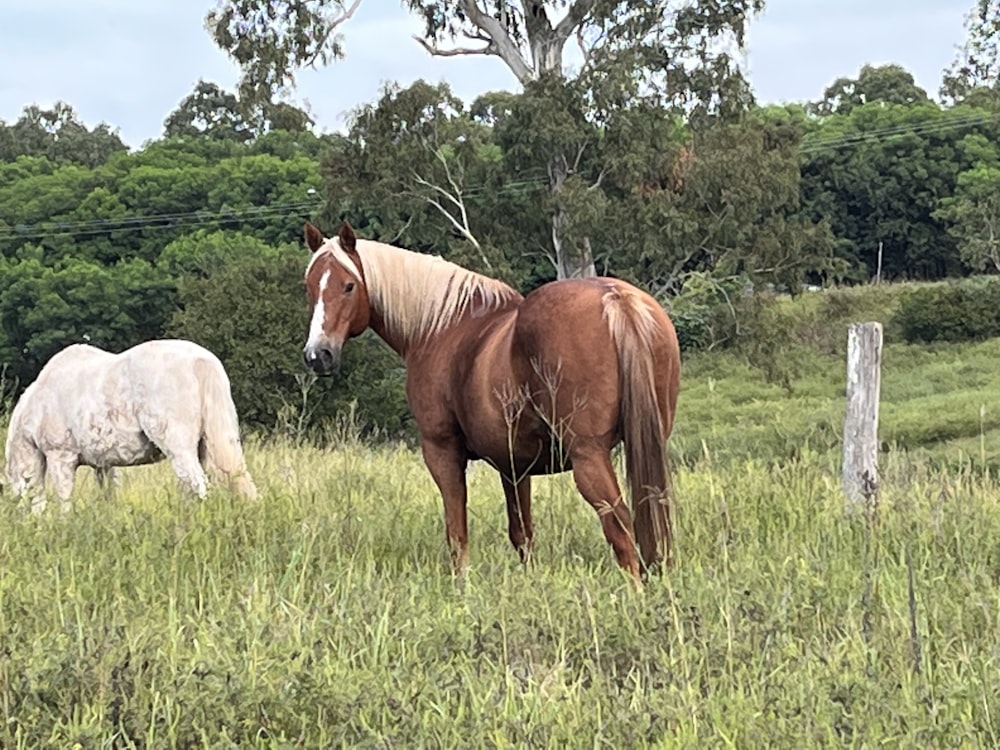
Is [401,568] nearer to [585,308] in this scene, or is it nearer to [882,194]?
[585,308]

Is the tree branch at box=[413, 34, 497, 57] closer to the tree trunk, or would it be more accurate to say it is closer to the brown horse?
the tree trunk

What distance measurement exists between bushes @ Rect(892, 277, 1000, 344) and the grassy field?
3115 centimetres

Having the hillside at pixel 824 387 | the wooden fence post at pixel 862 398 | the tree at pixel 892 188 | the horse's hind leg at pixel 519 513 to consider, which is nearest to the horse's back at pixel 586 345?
the horse's hind leg at pixel 519 513

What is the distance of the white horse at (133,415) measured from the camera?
811 cm

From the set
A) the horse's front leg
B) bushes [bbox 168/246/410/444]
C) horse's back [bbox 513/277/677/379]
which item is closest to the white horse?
the horse's front leg

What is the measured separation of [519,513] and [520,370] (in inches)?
29.2

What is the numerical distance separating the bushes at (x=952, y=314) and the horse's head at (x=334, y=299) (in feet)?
109

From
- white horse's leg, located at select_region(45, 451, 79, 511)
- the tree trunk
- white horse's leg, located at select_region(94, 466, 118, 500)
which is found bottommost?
white horse's leg, located at select_region(94, 466, 118, 500)

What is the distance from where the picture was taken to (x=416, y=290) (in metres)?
5.93

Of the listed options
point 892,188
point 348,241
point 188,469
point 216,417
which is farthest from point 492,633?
point 892,188

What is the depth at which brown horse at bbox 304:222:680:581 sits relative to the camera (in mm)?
5000

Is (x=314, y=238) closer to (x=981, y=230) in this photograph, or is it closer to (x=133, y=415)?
(x=133, y=415)

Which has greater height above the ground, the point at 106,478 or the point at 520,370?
the point at 520,370

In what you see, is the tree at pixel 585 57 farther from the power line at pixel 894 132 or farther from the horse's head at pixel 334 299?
the power line at pixel 894 132
